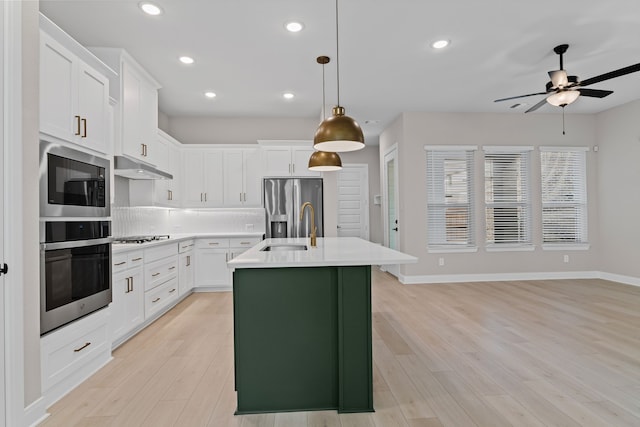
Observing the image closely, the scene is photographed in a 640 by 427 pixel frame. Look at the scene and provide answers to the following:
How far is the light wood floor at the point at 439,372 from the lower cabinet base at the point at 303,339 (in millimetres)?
100

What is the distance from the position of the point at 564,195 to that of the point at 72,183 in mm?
6898

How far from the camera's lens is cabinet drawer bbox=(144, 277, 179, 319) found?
345 centimetres

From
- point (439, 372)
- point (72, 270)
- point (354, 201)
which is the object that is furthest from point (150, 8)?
point (354, 201)

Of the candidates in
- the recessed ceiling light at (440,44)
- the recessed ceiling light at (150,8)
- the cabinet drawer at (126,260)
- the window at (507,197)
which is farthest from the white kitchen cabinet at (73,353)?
the window at (507,197)

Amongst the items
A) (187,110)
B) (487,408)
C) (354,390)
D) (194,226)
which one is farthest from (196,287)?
(487,408)

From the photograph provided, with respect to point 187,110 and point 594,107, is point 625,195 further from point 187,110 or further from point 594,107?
point 187,110

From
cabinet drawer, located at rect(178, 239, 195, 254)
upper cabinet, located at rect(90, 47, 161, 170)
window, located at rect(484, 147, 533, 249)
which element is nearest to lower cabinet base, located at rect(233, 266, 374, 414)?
upper cabinet, located at rect(90, 47, 161, 170)

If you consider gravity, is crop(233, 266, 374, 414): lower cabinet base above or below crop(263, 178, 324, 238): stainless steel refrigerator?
below

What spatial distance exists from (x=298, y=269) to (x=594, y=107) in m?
6.10

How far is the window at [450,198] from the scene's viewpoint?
18.2 feet

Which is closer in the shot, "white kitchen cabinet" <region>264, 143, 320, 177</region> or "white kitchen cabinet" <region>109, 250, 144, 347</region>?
"white kitchen cabinet" <region>109, 250, 144, 347</region>

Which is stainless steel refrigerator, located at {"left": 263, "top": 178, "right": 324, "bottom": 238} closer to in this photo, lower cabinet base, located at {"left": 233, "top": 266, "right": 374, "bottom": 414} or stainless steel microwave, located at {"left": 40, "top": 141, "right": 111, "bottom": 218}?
stainless steel microwave, located at {"left": 40, "top": 141, "right": 111, "bottom": 218}

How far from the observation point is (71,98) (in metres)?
2.28

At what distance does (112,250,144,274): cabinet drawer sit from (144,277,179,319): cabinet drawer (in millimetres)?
413
